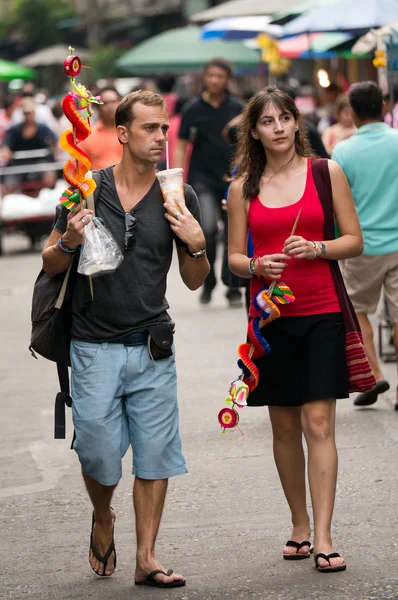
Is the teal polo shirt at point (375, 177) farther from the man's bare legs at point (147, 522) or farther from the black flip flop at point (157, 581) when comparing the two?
the black flip flop at point (157, 581)

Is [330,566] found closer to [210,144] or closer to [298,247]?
[298,247]

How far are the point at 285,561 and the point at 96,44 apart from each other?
153ft

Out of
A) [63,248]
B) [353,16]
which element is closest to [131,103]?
[63,248]

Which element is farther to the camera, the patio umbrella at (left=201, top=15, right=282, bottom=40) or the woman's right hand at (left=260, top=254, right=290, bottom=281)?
the patio umbrella at (left=201, top=15, right=282, bottom=40)

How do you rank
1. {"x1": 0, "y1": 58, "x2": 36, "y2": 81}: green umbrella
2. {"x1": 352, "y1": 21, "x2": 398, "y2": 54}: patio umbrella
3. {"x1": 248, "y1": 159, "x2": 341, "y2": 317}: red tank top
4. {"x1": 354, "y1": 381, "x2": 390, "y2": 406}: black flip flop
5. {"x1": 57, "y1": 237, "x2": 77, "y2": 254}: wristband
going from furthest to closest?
{"x1": 0, "y1": 58, "x2": 36, "y2": 81}: green umbrella < {"x1": 352, "y1": 21, "x2": 398, "y2": 54}: patio umbrella < {"x1": 354, "y1": 381, "x2": 390, "y2": 406}: black flip flop < {"x1": 248, "y1": 159, "x2": 341, "y2": 317}: red tank top < {"x1": 57, "y1": 237, "x2": 77, "y2": 254}: wristband

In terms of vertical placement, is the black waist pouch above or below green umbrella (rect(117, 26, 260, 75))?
below

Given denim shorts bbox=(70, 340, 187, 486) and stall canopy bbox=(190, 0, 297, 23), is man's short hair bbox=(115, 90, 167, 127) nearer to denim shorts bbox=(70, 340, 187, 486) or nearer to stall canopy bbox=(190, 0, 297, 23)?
denim shorts bbox=(70, 340, 187, 486)

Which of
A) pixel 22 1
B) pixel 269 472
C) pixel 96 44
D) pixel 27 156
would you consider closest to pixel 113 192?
pixel 269 472

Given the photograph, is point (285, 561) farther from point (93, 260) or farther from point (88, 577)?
point (93, 260)

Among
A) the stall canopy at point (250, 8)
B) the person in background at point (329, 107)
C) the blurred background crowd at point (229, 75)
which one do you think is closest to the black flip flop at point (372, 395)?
the blurred background crowd at point (229, 75)

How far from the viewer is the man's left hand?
16.1 ft

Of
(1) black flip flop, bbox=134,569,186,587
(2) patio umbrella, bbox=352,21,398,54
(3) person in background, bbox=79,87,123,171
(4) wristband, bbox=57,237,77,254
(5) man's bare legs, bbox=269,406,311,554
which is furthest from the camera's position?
(2) patio umbrella, bbox=352,21,398,54

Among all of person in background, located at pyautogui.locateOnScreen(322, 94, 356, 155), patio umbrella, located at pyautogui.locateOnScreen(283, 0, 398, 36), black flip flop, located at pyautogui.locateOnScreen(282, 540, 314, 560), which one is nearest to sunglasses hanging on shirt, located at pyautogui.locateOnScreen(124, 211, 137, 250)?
black flip flop, located at pyautogui.locateOnScreen(282, 540, 314, 560)

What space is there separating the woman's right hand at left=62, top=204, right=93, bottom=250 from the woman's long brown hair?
787mm
